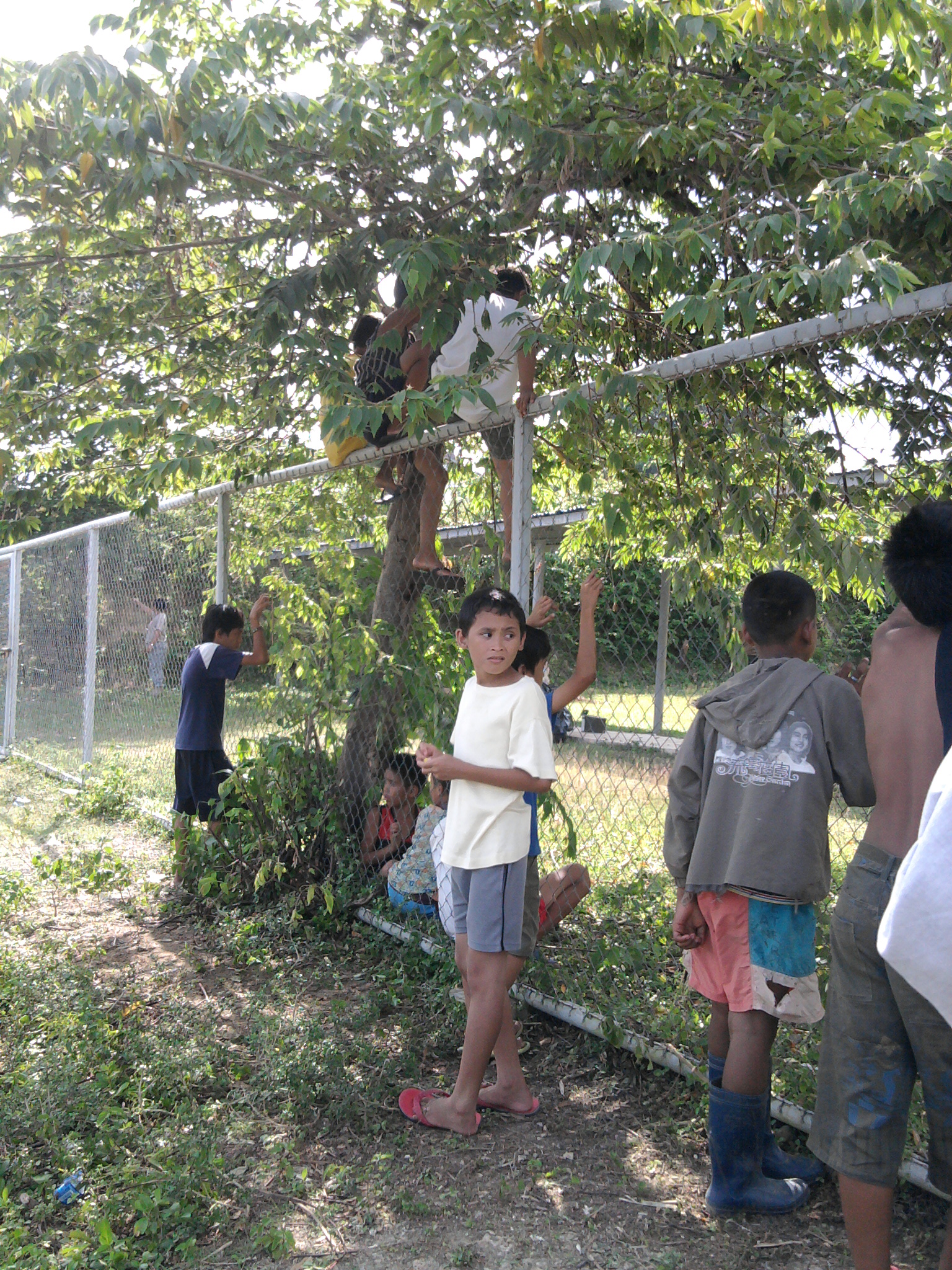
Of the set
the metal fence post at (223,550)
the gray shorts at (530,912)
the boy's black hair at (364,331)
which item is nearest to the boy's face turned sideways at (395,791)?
the gray shorts at (530,912)

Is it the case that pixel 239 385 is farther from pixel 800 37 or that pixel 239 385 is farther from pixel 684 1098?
pixel 684 1098

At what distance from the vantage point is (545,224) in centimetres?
442

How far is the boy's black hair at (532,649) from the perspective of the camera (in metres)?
3.20

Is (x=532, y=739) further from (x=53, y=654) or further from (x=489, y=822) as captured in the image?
(x=53, y=654)

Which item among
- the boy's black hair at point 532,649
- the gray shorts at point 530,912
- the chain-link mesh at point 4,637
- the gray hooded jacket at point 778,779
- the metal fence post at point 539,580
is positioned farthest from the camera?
the chain-link mesh at point 4,637

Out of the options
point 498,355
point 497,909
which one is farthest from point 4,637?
point 497,909

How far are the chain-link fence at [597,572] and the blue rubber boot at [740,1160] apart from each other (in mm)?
369

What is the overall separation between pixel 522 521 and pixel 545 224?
1.71m

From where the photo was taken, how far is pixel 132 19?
4.70 metres

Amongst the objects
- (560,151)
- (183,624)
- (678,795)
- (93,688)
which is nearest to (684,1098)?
(678,795)

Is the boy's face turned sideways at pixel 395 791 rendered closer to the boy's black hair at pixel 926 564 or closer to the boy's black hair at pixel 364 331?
the boy's black hair at pixel 364 331

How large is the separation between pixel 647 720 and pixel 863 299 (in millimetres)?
1781

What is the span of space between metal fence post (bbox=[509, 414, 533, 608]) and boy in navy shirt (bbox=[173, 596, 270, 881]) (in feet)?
7.32

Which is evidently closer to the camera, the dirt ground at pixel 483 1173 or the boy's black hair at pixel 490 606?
the dirt ground at pixel 483 1173
